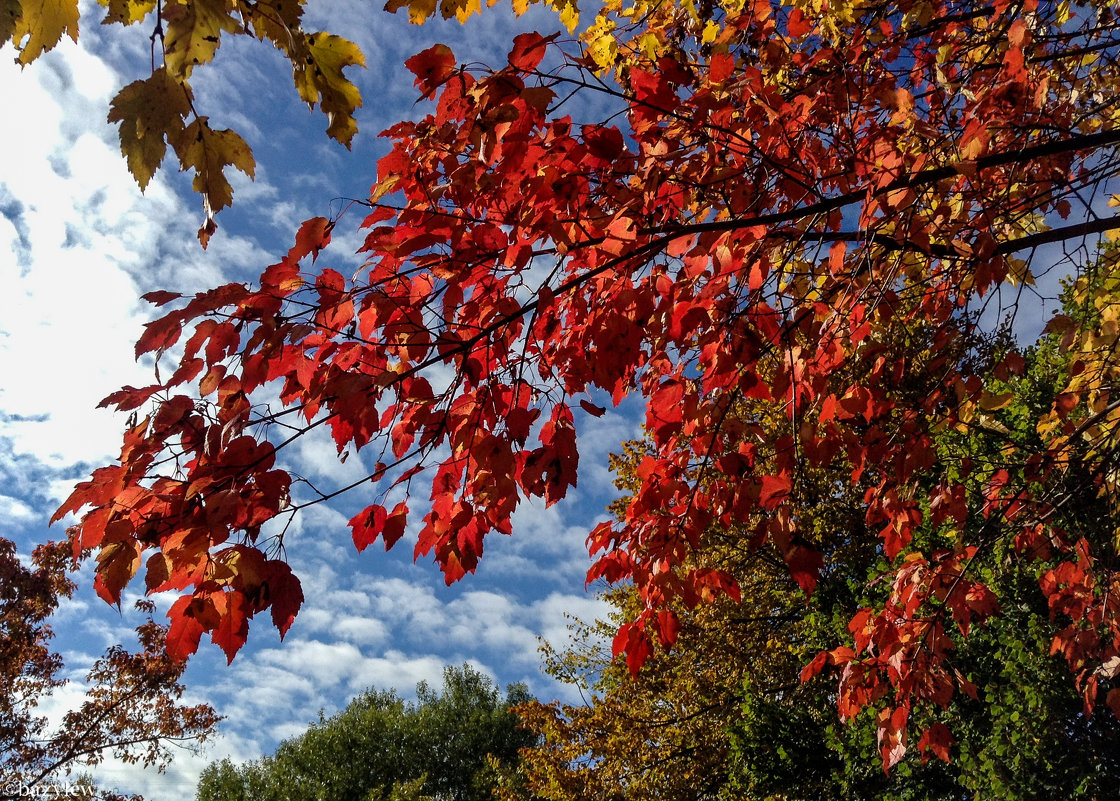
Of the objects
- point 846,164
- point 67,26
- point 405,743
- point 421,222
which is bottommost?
point 67,26

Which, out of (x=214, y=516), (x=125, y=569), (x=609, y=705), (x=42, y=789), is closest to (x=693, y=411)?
(x=214, y=516)

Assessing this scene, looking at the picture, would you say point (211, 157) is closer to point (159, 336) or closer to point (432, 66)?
point (159, 336)

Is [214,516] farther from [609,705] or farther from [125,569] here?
[609,705]

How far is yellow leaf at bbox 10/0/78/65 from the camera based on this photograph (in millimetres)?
1506

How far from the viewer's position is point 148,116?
1.68 m

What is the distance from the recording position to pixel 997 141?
4.31 m

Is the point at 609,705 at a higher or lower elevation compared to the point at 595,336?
higher

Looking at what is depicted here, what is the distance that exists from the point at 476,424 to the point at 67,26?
1.91m

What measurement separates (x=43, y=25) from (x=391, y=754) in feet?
108

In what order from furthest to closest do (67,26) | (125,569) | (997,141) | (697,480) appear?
(997,141), (697,480), (125,569), (67,26)

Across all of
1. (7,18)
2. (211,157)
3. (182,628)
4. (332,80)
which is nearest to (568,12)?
(332,80)

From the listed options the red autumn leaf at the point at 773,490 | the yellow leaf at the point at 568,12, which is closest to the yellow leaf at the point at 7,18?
the red autumn leaf at the point at 773,490

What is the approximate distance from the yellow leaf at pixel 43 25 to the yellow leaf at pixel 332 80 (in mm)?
519

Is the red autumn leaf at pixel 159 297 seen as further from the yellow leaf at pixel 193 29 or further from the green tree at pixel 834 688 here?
the green tree at pixel 834 688
